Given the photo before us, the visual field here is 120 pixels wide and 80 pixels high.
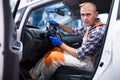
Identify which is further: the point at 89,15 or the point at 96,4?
the point at 96,4

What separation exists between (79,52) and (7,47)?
49.5 inches

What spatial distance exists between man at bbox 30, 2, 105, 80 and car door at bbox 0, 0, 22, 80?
1107 mm

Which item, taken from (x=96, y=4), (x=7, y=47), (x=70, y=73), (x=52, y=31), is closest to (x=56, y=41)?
(x=52, y=31)

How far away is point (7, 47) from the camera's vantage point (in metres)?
1.90

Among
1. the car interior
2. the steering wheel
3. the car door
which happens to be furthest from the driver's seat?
the car door

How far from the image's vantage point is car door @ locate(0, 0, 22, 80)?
6.15 ft

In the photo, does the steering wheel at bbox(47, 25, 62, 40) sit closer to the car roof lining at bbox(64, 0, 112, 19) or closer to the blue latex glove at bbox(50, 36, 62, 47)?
the blue latex glove at bbox(50, 36, 62, 47)

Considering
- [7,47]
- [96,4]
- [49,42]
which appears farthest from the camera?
[96,4]

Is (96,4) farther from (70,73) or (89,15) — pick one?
A: (70,73)

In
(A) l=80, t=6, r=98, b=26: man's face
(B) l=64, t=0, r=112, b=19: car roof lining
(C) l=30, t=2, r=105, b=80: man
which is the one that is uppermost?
(B) l=64, t=0, r=112, b=19: car roof lining

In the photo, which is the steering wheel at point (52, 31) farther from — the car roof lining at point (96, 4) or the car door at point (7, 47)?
the car door at point (7, 47)

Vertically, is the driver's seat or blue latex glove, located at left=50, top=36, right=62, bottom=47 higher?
blue latex glove, located at left=50, top=36, right=62, bottom=47

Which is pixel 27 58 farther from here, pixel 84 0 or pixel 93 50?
pixel 84 0

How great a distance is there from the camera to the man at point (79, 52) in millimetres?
2976
